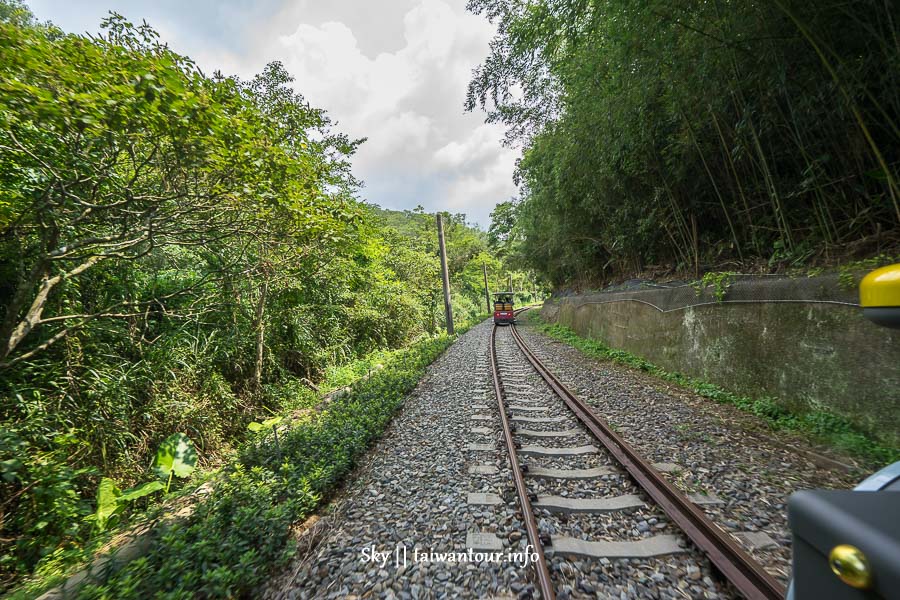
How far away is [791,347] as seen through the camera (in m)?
3.77

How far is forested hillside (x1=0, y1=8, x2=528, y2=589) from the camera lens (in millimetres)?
2650

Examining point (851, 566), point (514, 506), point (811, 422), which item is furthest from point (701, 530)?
point (811, 422)

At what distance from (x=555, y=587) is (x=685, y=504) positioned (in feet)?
3.73

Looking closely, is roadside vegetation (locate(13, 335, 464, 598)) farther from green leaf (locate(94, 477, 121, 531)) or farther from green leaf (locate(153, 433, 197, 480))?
green leaf (locate(153, 433, 197, 480))

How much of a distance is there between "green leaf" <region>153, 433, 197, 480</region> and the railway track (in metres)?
3.80

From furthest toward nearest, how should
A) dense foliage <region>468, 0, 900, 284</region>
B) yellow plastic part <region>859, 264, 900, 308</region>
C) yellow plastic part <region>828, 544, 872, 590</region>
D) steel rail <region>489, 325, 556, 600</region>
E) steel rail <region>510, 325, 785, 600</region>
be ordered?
dense foliage <region>468, 0, 900, 284</region> → steel rail <region>489, 325, 556, 600</region> → steel rail <region>510, 325, 785, 600</region> → yellow plastic part <region>859, 264, 900, 308</region> → yellow plastic part <region>828, 544, 872, 590</region>

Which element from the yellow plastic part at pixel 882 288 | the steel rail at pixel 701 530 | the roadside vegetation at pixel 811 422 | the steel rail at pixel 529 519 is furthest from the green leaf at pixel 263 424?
the roadside vegetation at pixel 811 422

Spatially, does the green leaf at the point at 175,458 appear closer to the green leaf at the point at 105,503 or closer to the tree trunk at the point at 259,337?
the green leaf at the point at 105,503

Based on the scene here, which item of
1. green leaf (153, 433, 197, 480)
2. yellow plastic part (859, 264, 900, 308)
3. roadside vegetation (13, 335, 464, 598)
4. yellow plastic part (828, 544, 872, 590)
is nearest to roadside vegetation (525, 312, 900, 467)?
yellow plastic part (859, 264, 900, 308)

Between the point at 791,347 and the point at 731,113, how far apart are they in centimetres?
336

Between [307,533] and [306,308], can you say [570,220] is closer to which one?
[306,308]

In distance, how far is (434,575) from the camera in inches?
79.2

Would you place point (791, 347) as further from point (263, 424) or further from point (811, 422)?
point (263, 424)

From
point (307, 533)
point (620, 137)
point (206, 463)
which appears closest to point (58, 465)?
Result: point (206, 463)
